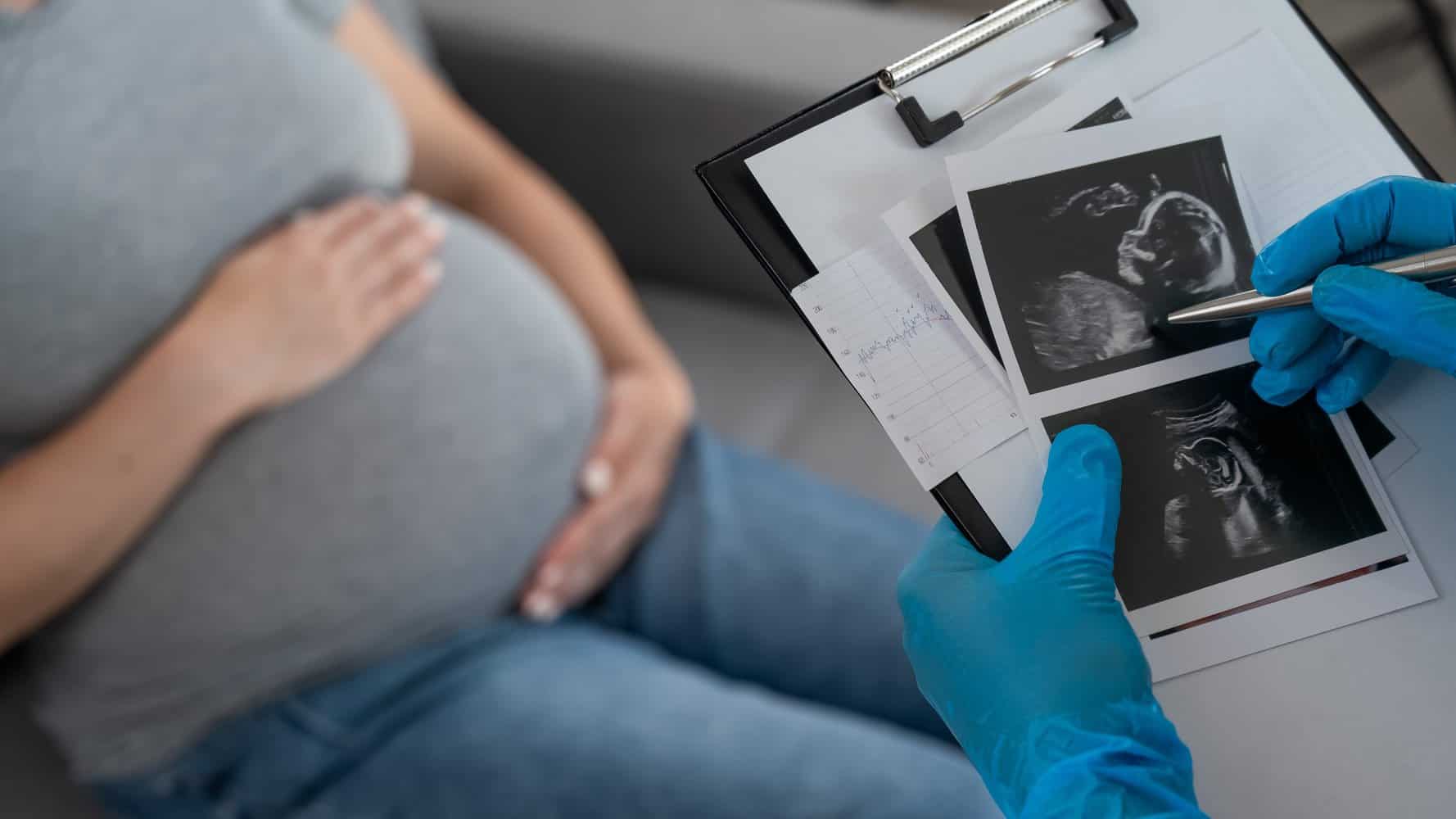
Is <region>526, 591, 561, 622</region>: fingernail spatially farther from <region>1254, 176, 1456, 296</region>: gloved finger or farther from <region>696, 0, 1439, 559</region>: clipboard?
Answer: <region>1254, 176, 1456, 296</region>: gloved finger

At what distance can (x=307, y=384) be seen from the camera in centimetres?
76

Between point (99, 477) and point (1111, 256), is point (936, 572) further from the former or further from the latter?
point (99, 477)

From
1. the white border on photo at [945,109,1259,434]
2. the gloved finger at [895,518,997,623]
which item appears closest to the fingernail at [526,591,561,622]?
the gloved finger at [895,518,997,623]

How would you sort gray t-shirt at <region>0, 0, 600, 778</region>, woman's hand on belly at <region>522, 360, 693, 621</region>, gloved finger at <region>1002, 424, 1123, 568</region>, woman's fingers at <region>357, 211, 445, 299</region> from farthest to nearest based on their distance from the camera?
1. woman's hand on belly at <region>522, 360, 693, 621</region>
2. woman's fingers at <region>357, 211, 445, 299</region>
3. gray t-shirt at <region>0, 0, 600, 778</region>
4. gloved finger at <region>1002, 424, 1123, 568</region>

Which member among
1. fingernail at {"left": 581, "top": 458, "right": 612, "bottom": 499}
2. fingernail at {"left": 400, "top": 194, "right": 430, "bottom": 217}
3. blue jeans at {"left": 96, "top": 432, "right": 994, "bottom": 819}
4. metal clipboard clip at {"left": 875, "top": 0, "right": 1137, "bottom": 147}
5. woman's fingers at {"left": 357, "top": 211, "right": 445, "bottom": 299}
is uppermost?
fingernail at {"left": 400, "top": 194, "right": 430, "bottom": 217}

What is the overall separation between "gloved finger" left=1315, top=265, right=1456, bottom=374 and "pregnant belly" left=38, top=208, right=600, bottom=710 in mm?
573

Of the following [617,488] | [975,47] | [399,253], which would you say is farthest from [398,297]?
[975,47]

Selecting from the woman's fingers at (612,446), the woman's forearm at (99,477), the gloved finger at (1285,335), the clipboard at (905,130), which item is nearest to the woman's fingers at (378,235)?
the woman's forearm at (99,477)

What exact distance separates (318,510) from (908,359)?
48 cm

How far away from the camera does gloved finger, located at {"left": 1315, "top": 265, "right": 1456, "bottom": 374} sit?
1.66 feet

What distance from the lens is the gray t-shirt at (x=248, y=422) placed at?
691 millimetres

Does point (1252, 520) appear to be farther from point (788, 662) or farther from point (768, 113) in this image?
point (768, 113)

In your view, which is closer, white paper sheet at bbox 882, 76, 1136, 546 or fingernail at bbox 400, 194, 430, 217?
white paper sheet at bbox 882, 76, 1136, 546

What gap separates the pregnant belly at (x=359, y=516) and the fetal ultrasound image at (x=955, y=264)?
43cm
